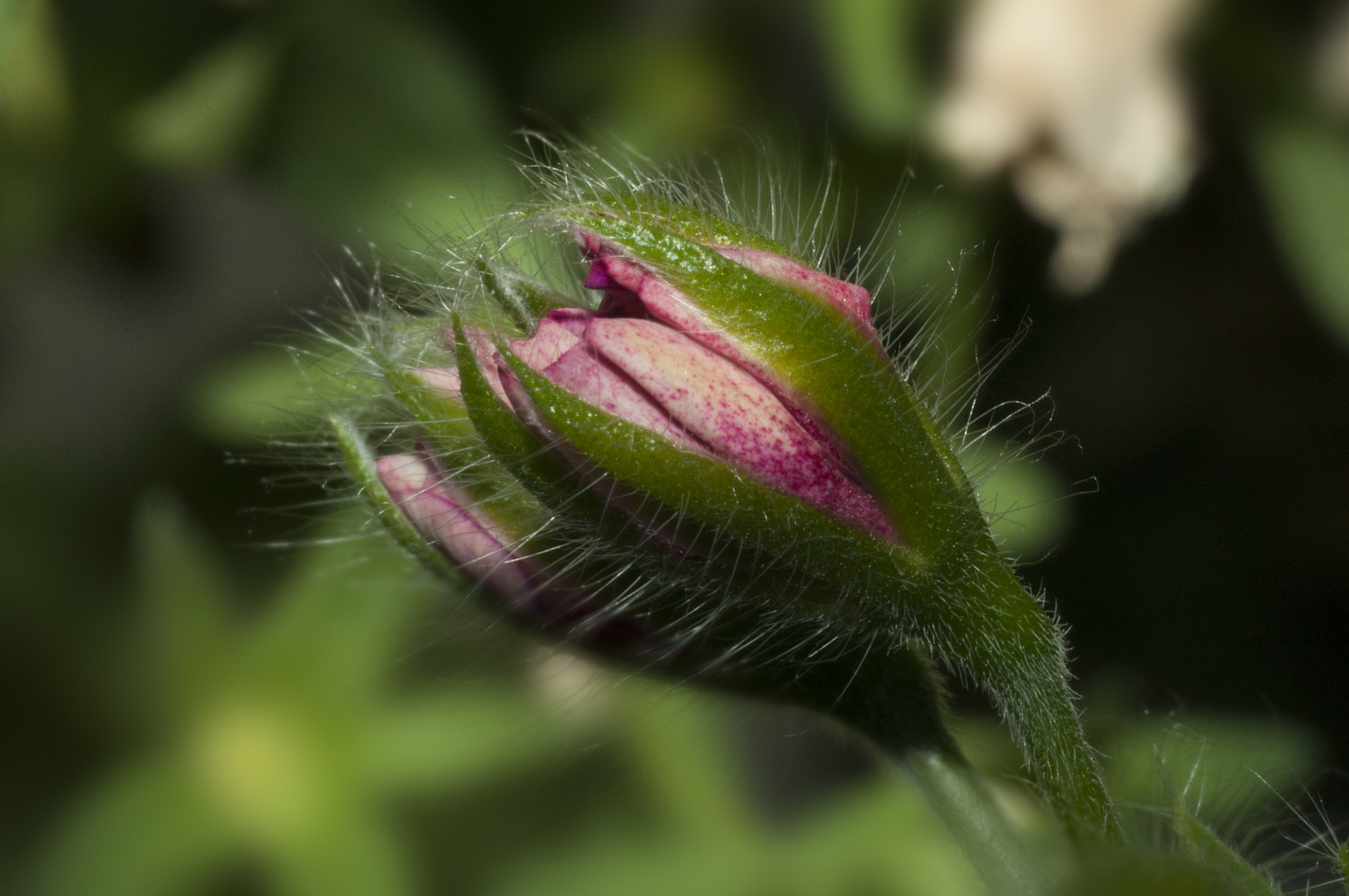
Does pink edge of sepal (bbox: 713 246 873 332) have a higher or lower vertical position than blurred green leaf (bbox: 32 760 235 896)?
higher

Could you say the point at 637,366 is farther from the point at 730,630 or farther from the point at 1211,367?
the point at 1211,367

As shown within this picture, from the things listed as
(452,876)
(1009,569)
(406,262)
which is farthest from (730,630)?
(452,876)

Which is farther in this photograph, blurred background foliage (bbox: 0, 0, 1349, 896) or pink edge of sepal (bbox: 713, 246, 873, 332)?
blurred background foliage (bbox: 0, 0, 1349, 896)

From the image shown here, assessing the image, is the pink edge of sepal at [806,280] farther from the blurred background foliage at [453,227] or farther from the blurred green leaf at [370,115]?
the blurred green leaf at [370,115]

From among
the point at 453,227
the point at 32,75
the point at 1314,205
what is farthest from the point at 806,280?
the point at 32,75

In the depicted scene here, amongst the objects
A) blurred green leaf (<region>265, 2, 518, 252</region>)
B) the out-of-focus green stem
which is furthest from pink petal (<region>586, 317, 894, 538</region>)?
blurred green leaf (<region>265, 2, 518, 252</region>)

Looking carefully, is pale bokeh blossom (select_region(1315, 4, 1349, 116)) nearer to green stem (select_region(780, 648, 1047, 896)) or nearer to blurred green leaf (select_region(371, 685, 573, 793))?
green stem (select_region(780, 648, 1047, 896))
